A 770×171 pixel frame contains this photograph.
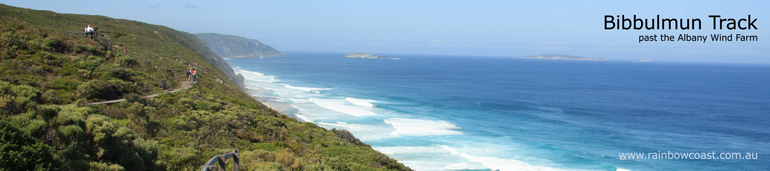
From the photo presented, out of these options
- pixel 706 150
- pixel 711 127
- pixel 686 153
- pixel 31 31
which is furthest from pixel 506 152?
pixel 31 31

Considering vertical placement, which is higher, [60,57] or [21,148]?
[60,57]

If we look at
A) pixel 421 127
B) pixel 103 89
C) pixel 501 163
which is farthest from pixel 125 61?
pixel 501 163

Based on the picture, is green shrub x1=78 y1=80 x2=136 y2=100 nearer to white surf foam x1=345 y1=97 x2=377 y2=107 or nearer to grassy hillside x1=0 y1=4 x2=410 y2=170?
grassy hillside x1=0 y1=4 x2=410 y2=170

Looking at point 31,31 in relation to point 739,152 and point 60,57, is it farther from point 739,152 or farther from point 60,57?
point 739,152

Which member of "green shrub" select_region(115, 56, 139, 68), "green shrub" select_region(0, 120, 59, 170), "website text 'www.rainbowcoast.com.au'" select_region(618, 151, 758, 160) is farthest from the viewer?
"website text 'www.rainbowcoast.com.au'" select_region(618, 151, 758, 160)

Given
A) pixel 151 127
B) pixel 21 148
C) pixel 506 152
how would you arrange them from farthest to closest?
pixel 506 152 → pixel 151 127 → pixel 21 148

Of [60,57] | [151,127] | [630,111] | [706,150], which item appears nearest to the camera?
[151,127]

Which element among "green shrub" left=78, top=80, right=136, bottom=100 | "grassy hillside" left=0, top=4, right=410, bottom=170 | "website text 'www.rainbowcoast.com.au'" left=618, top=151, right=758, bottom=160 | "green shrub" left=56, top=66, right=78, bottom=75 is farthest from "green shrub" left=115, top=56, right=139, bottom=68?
"website text 'www.rainbowcoast.com.au'" left=618, top=151, right=758, bottom=160
